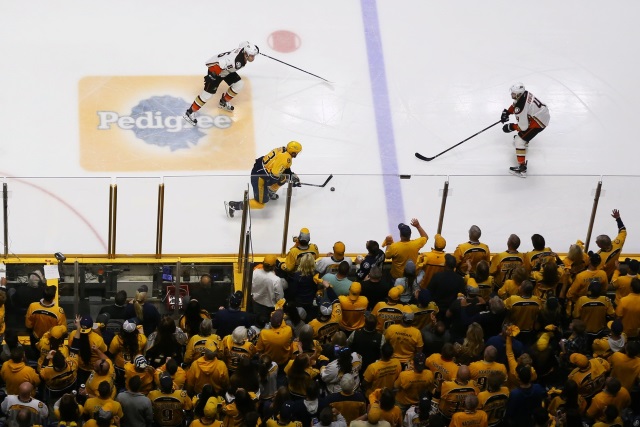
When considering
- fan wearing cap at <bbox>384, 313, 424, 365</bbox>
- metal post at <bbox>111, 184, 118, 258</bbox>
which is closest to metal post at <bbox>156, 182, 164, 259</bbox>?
metal post at <bbox>111, 184, 118, 258</bbox>

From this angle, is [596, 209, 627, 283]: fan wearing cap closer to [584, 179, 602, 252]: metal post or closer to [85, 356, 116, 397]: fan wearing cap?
[584, 179, 602, 252]: metal post

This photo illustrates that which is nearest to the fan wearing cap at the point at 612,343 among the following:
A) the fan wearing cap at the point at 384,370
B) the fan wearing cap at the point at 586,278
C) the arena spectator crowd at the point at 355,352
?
the arena spectator crowd at the point at 355,352

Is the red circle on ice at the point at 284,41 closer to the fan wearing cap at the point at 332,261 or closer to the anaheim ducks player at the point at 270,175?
the anaheim ducks player at the point at 270,175

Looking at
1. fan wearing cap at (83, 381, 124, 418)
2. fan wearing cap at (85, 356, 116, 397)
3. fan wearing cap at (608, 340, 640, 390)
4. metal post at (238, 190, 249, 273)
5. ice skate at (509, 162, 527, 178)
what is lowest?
fan wearing cap at (83, 381, 124, 418)

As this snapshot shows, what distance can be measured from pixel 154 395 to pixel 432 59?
6312mm

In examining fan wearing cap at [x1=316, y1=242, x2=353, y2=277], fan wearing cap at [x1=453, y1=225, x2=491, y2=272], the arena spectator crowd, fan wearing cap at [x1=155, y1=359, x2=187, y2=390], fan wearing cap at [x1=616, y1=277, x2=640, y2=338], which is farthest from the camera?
fan wearing cap at [x1=453, y1=225, x2=491, y2=272]

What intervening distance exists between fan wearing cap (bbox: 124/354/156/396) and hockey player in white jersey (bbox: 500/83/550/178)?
4.91m

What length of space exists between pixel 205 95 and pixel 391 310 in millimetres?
4029

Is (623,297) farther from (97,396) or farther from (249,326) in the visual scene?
(97,396)

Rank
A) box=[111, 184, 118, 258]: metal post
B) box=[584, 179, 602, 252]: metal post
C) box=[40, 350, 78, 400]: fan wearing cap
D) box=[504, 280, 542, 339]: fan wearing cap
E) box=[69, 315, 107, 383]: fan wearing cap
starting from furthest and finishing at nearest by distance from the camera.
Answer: box=[584, 179, 602, 252]: metal post → box=[111, 184, 118, 258]: metal post → box=[504, 280, 542, 339]: fan wearing cap → box=[69, 315, 107, 383]: fan wearing cap → box=[40, 350, 78, 400]: fan wearing cap

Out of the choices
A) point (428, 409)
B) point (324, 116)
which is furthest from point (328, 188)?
point (428, 409)

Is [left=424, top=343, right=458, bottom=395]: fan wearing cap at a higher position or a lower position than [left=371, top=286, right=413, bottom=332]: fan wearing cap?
lower

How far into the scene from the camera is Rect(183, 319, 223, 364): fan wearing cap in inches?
352

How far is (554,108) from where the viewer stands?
13.4 meters
